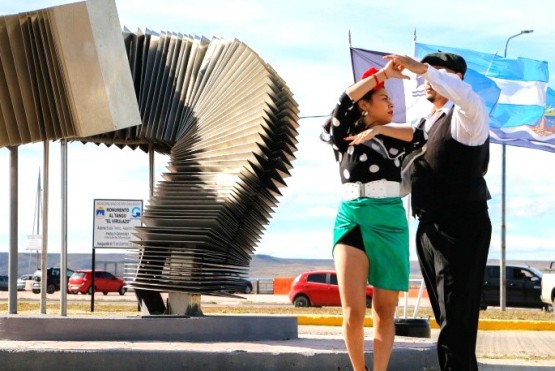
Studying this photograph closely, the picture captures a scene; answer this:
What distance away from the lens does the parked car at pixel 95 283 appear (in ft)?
165

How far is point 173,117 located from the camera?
12.1 meters

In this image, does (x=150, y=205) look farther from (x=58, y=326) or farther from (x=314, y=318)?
(x=314, y=318)

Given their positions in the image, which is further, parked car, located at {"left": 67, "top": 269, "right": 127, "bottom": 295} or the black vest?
parked car, located at {"left": 67, "top": 269, "right": 127, "bottom": 295}

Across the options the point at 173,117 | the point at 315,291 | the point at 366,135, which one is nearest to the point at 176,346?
the point at 173,117

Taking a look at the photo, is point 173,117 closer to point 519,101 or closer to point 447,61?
point 447,61

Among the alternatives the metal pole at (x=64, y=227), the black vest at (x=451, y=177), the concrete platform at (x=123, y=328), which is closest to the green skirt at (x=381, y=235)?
the black vest at (x=451, y=177)

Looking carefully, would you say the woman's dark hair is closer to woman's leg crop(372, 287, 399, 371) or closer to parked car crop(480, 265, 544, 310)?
woman's leg crop(372, 287, 399, 371)

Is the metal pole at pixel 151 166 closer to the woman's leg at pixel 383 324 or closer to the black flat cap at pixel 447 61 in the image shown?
the woman's leg at pixel 383 324

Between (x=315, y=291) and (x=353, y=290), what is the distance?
30244 mm

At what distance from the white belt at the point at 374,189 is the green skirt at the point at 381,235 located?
0.03 m

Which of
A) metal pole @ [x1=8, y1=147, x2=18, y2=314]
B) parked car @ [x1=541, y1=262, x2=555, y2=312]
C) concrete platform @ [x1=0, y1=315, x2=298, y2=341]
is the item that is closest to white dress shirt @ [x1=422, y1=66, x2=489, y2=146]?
concrete platform @ [x1=0, y1=315, x2=298, y2=341]

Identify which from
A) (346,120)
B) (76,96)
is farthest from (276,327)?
(346,120)

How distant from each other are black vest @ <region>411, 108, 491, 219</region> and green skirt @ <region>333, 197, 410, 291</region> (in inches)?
10.3

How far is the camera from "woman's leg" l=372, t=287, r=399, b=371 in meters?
6.85
